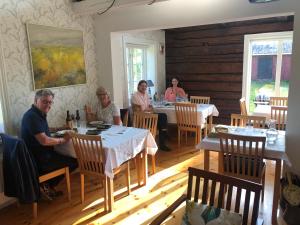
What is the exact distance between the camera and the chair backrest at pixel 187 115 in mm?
4160

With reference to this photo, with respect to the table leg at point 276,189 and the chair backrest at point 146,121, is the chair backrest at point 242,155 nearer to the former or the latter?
the table leg at point 276,189

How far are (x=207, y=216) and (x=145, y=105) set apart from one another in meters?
3.08

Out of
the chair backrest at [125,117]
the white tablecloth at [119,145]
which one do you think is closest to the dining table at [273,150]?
the white tablecloth at [119,145]

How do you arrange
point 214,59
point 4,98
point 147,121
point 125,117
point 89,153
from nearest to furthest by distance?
point 89,153 → point 4,98 → point 147,121 → point 125,117 → point 214,59

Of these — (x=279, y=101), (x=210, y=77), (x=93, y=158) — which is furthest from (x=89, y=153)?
(x=210, y=77)

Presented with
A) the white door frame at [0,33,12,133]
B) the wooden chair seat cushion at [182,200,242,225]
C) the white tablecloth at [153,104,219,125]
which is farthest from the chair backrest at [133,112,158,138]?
the wooden chair seat cushion at [182,200,242,225]

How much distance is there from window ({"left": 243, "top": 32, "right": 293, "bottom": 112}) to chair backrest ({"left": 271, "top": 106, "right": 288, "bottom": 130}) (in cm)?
148

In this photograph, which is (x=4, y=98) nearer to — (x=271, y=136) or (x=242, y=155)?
(x=242, y=155)

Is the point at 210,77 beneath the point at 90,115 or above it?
above

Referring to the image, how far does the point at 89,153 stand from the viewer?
95.9 inches

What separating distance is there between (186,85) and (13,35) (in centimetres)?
402

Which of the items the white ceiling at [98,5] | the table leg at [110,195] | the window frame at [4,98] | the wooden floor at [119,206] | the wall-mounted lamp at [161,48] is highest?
the white ceiling at [98,5]

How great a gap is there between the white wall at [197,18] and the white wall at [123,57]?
0.09m

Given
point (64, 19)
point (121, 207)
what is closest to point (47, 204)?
point (121, 207)
